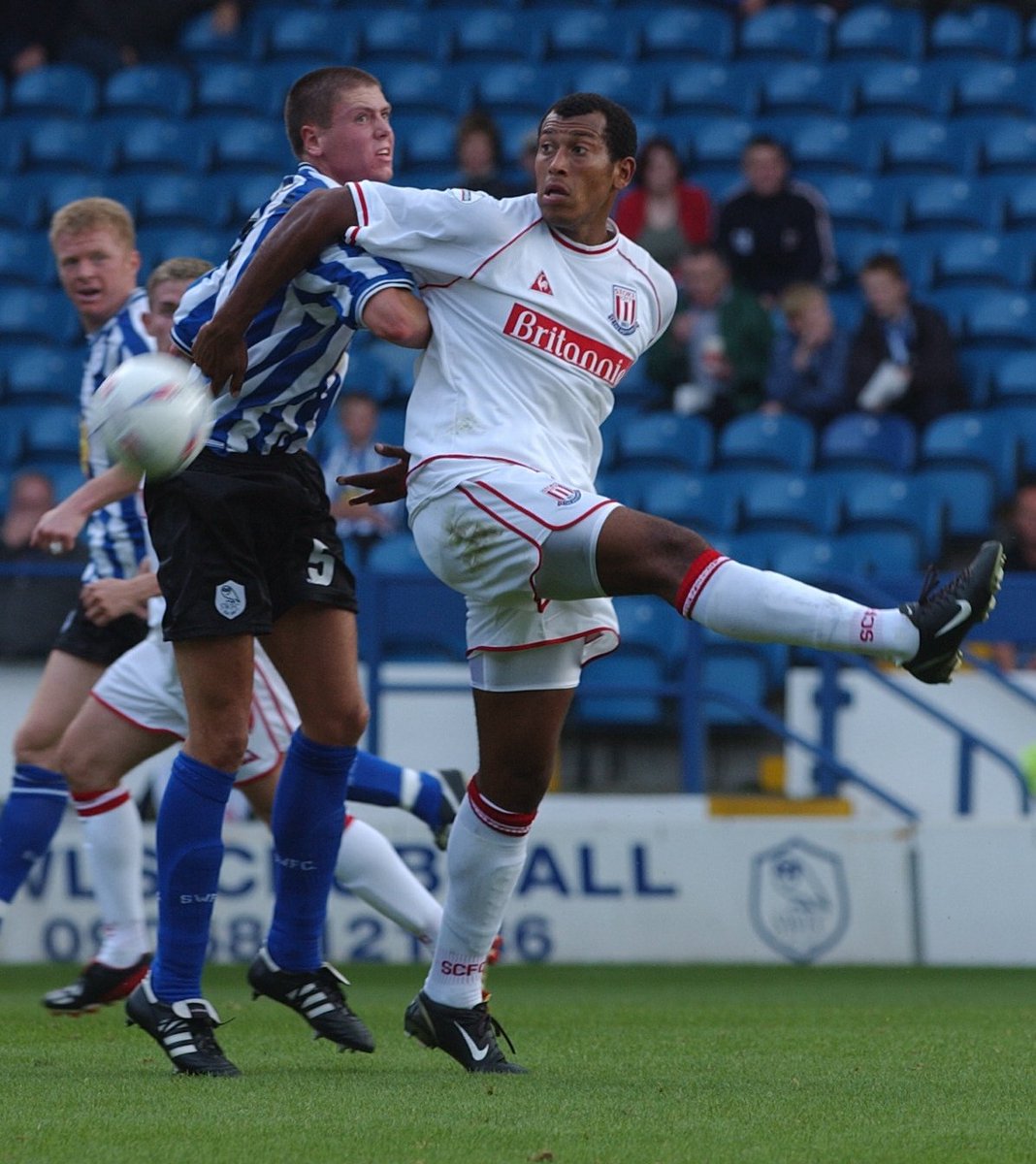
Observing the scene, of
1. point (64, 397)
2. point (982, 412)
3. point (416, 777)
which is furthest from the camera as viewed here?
point (64, 397)

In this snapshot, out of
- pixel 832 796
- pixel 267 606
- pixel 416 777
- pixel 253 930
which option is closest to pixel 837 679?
pixel 832 796

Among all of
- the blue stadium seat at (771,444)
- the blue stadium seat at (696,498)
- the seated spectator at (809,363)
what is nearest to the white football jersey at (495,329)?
the blue stadium seat at (696,498)

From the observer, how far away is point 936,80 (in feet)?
47.0

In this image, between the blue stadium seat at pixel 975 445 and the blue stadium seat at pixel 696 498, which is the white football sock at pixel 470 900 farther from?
the blue stadium seat at pixel 975 445

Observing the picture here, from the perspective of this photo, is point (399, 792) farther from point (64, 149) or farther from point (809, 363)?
point (64, 149)

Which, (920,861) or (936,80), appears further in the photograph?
→ (936,80)

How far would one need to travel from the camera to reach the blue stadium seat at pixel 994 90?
1412 cm

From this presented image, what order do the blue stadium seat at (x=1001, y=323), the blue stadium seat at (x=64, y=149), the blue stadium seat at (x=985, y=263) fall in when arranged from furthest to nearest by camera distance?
1. the blue stadium seat at (x=64, y=149)
2. the blue stadium seat at (x=985, y=263)
3. the blue stadium seat at (x=1001, y=323)

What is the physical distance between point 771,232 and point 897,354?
4.46ft

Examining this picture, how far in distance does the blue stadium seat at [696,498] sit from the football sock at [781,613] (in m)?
6.71

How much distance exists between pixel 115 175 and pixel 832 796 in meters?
7.66

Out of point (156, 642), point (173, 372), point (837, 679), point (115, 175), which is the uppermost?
point (115, 175)

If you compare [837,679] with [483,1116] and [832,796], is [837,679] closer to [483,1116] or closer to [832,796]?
[832,796]

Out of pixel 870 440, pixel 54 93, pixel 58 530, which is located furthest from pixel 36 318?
pixel 58 530
